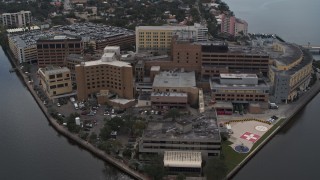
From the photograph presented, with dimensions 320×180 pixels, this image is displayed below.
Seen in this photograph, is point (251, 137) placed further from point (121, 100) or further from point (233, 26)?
point (233, 26)

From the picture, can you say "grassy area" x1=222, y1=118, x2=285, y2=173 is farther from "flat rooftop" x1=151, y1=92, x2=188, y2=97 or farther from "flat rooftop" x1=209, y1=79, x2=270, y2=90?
"flat rooftop" x1=151, y1=92, x2=188, y2=97

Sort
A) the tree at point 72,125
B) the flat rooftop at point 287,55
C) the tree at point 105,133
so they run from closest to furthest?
the tree at point 105,133
the tree at point 72,125
the flat rooftop at point 287,55

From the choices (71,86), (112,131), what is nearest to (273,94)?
(112,131)

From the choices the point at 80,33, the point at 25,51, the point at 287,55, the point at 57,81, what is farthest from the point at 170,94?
the point at 80,33

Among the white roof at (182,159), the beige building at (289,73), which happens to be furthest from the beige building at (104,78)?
the beige building at (289,73)

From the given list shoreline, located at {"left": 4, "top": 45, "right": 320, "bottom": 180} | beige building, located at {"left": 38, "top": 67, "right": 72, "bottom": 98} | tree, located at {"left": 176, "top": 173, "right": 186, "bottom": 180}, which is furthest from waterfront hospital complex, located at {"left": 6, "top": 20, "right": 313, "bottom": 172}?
tree, located at {"left": 176, "top": 173, "right": 186, "bottom": 180}

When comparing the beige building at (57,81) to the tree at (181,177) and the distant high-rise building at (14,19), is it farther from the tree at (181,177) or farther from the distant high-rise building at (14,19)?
the distant high-rise building at (14,19)
